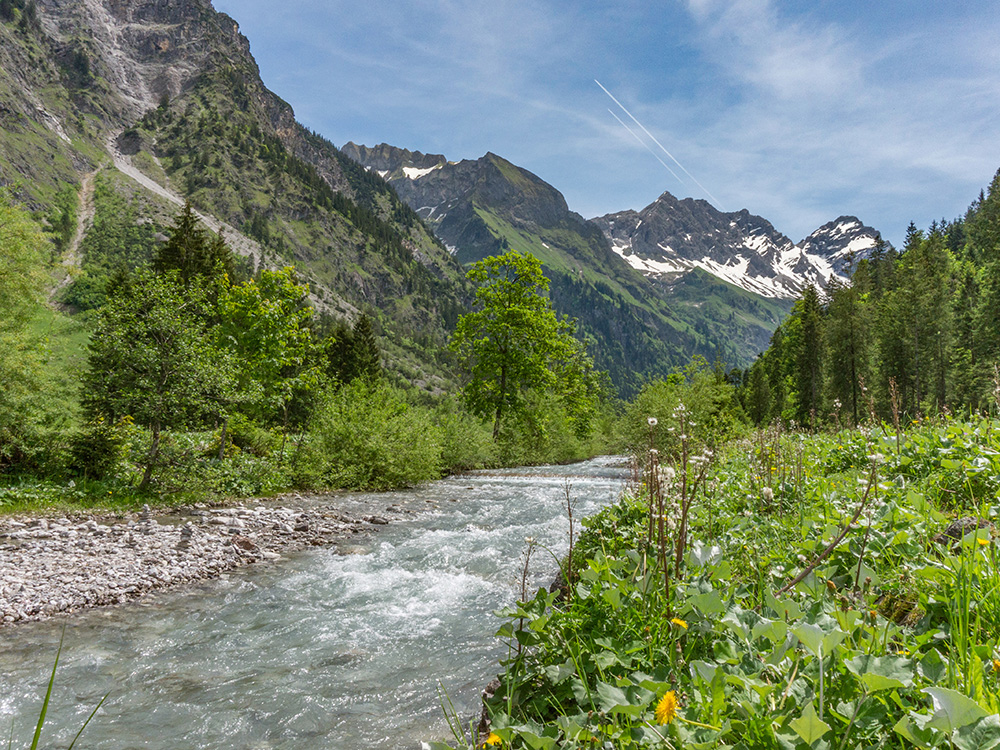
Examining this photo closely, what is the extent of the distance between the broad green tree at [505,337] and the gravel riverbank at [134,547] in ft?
47.5

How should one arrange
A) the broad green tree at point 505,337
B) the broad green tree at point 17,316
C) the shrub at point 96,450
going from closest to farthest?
the broad green tree at point 17,316, the shrub at point 96,450, the broad green tree at point 505,337

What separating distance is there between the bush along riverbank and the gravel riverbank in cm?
751

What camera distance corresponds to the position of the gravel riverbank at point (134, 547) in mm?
7105

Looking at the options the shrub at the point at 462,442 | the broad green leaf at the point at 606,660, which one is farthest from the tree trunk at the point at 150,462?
the broad green leaf at the point at 606,660

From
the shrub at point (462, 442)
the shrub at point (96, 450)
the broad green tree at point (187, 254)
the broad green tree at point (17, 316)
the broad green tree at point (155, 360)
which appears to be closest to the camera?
the broad green tree at point (155, 360)

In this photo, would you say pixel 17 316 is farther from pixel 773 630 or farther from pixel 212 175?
pixel 212 175

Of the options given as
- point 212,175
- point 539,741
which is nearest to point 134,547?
point 539,741

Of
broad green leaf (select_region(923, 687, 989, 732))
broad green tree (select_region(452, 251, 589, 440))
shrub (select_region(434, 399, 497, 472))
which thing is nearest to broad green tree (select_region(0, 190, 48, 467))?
shrub (select_region(434, 399, 497, 472))

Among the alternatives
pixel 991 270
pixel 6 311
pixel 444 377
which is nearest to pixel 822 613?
pixel 6 311

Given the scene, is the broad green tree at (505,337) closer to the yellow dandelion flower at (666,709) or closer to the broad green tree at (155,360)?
the broad green tree at (155,360)

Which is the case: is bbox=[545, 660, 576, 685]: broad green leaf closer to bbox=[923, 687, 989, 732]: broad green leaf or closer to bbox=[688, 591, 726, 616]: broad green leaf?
bbox=[688, 591, 726, 616]: broad green leaf

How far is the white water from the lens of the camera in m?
4.29

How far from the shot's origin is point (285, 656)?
5.65 m

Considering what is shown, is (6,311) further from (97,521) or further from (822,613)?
(822,613)
